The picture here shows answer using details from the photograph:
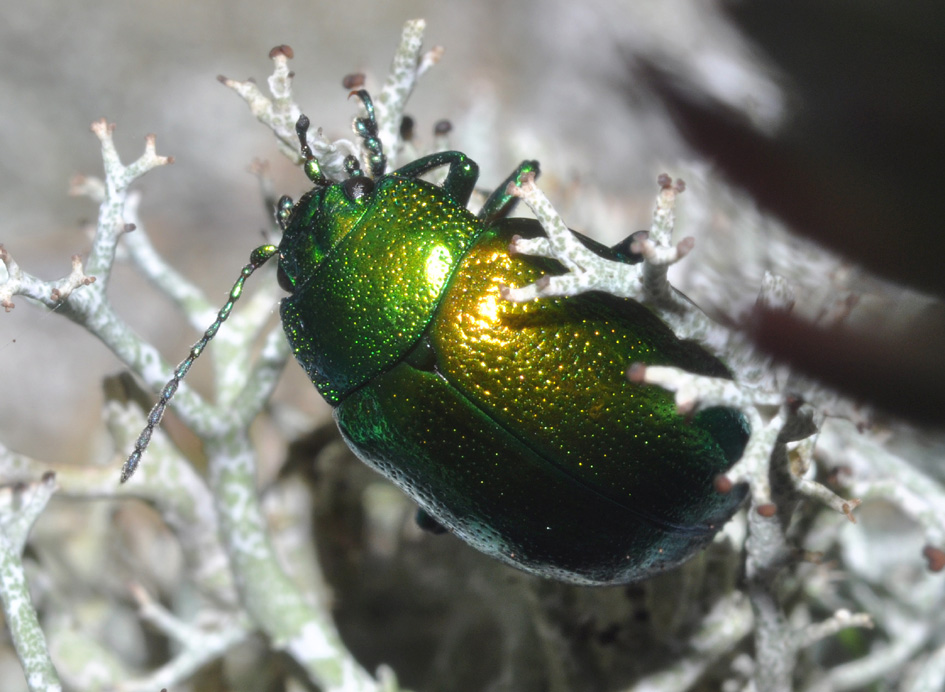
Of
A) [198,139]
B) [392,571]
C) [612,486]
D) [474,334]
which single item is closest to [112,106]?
[198,139]

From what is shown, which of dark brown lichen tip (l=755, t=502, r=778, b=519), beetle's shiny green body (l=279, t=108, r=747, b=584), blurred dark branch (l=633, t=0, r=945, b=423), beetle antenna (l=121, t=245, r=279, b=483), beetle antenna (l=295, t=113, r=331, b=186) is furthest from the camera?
beetle antenna (l=295, t=113, r=331, b=186)

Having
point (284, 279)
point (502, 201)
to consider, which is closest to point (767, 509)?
point (502, 201)

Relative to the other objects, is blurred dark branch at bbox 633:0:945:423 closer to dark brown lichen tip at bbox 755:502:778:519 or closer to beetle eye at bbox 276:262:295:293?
dark brown lichen tip at bbox 755:502:778:519

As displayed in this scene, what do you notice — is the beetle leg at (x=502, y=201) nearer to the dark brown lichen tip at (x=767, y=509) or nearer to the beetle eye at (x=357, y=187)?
the beetle eye at (x=357, y=187)

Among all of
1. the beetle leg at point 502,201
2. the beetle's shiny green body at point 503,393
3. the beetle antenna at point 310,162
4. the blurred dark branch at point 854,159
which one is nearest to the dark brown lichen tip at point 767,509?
the beetle's shiny green body at point 503,393

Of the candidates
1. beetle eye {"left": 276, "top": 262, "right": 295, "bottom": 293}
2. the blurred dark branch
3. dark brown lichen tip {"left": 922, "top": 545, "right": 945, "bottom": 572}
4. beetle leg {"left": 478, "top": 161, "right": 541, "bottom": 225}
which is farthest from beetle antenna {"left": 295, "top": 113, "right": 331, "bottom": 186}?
dark brown lichen tip {"left": 922, "top": 545, "right": 945, "bottom": 572}

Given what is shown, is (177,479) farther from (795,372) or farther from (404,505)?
(795,372)
